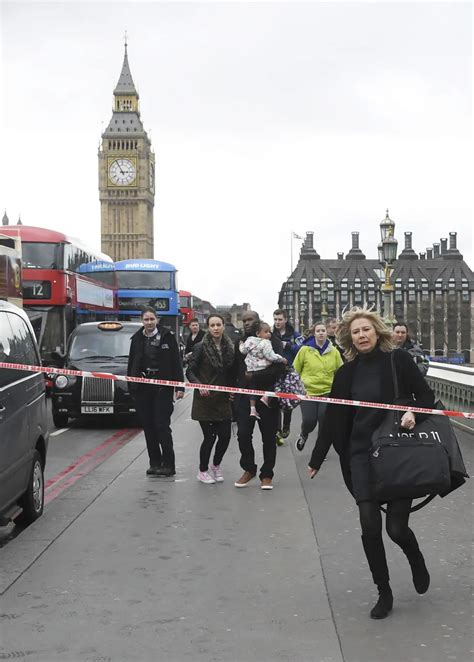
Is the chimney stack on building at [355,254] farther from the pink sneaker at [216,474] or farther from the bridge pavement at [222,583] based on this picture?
the bridge pavement at [222,583]

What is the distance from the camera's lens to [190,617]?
195 inches

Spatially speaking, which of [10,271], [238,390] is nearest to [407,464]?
[238,390]

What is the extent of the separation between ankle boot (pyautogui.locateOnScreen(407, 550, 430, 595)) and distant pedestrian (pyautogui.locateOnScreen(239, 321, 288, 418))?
4291 mm

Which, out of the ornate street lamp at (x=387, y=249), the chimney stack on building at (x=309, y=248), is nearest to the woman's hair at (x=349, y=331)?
the ornate street lamp at (x=387, y=249)

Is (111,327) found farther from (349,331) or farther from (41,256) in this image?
(349,331)

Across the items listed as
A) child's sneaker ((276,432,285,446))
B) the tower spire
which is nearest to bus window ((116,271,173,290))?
child's sneaker ((276,432,285,446))

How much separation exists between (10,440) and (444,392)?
12.4 metres

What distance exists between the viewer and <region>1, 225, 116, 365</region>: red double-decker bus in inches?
892

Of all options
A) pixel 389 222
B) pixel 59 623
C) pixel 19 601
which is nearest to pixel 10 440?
pixel 19 601

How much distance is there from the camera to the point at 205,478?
968 cm

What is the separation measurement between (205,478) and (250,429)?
0.74m

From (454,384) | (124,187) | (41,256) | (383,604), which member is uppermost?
(124,187)

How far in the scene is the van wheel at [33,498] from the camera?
7.36 metres

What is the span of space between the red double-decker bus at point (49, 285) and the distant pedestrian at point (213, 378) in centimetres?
1259
